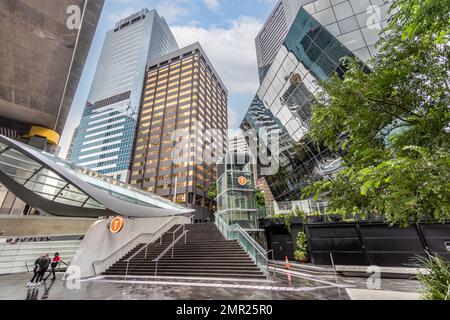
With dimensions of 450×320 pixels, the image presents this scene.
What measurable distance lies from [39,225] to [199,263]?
40.1 feet

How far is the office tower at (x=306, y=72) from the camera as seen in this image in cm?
1555

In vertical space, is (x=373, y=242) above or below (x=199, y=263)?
above

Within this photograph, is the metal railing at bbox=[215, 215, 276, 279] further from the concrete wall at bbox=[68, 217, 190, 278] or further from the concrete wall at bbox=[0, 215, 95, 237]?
the concrete wall at bbox=[0, 215, 95, 237]

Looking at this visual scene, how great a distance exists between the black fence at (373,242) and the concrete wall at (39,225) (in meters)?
18.5

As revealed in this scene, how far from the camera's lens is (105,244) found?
1213 centimetres

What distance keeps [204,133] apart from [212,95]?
2369cm

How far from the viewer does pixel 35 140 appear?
1321 centimetres

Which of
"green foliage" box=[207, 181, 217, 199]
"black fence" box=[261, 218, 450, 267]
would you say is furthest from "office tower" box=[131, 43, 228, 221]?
"black fence" box=[261, 218, 450, 267]

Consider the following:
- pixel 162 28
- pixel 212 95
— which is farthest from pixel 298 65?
pixel 162 28

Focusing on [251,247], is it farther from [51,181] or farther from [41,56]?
[41,56]

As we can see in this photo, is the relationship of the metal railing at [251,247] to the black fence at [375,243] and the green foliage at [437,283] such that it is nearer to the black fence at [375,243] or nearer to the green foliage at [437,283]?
the black fence at [375,243]

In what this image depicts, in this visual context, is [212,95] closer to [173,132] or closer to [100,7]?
[173,132]

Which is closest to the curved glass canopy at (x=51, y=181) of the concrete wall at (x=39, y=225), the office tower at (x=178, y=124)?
the concrete wall at (x=39, y=225)

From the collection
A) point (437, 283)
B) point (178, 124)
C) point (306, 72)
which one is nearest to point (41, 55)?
point (437, 283)
